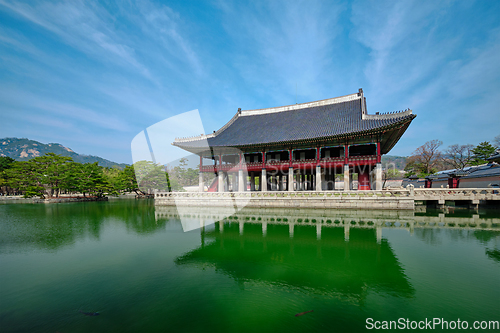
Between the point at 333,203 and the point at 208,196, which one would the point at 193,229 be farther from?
the point at 333,203

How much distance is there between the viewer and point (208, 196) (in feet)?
69.8

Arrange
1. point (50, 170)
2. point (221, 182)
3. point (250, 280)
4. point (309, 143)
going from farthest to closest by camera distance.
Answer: point (50, 170), point (221, 182), point (309, 143), point (250, 280)

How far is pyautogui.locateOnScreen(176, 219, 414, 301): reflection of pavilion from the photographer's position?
Answer: 542 cm

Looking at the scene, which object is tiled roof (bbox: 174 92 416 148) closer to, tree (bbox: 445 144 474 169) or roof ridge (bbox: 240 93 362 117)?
roof ridge (bbox: 240 93 362 117)

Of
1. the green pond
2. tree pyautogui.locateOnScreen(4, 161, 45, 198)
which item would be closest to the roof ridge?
the green pond

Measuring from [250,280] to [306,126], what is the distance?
66.8 ft

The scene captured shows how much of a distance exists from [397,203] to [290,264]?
1431 cm

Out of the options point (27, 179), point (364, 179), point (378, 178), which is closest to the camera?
point (378, 178)

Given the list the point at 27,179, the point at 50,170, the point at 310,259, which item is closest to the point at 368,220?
the point at 310,259

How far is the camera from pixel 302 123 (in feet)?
79.6

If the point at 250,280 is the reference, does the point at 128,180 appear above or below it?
above

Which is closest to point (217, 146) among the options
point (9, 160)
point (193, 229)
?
point (193, 229)

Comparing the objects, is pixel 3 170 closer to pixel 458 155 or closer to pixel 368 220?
pixel 368 220

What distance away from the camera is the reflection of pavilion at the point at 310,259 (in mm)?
5422
